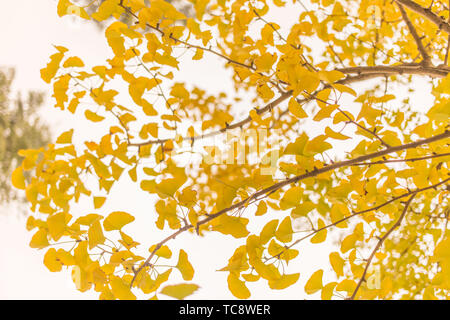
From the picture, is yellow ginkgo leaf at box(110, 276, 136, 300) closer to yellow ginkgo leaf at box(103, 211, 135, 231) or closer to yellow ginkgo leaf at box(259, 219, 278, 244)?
yellow ginkgo leaf at box(103, 211, 135, 231)

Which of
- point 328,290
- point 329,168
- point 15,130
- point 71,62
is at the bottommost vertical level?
point 328,290

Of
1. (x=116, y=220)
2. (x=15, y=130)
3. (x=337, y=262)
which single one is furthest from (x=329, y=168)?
(x=15, y=130)

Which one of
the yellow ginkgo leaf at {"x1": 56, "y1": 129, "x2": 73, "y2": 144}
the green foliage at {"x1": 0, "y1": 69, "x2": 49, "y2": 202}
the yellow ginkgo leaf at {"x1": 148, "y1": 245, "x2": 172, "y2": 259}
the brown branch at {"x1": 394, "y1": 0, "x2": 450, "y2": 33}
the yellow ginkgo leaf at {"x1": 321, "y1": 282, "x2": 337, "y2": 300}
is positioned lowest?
the yellow ginkgo leaf at {"x1": 321, "y1": 282, "x2": 337, "y2": 300}

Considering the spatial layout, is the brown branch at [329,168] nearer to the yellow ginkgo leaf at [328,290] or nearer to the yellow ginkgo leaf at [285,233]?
the yellow ginkgo leaf at [285,233]

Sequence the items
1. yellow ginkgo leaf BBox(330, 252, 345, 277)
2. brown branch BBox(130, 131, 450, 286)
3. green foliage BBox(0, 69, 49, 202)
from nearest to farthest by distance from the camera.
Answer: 1. brown branch BBox(130, 131, 450, 286)
2. yellow ginkgo leaf BBox(330, 252, 345, 277)
3. green foliage BBox(0, 69, 49, 202)

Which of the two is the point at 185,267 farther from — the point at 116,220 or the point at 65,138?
the point at 65,138

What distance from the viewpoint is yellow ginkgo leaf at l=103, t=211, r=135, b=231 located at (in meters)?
0.38

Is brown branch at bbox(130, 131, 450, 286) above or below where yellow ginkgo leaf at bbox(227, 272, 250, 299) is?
above

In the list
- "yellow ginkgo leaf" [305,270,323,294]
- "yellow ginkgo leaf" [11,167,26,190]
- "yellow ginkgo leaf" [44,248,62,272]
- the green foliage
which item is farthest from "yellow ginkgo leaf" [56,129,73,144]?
the green foliage

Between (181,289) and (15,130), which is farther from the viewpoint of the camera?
(15,130)

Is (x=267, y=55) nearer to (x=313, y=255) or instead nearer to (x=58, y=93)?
(x=58, y=93)

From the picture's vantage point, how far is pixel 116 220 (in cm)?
39
